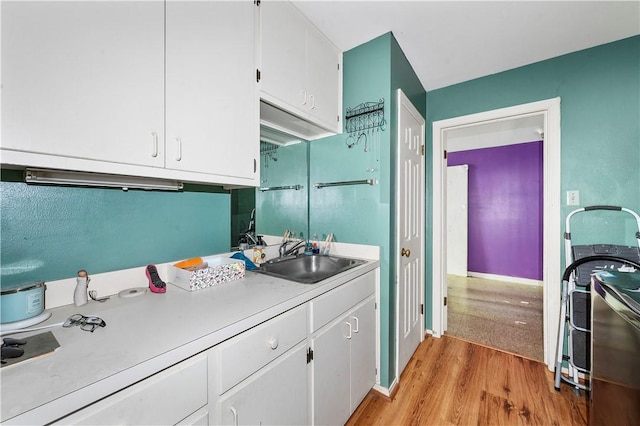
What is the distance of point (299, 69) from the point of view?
61.7 inches

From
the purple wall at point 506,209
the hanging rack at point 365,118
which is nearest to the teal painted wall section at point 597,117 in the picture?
the hanging rack at point 365,118

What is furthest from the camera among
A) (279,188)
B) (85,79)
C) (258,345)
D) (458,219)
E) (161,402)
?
(458,219)

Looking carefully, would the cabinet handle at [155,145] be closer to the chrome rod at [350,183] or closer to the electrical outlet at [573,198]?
the chrome rod at [350,183]

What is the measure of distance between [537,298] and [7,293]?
4969mm

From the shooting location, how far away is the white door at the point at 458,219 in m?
4.73

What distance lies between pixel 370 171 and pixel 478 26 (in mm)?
1210

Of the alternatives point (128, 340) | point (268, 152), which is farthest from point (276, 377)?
point (268, 152)

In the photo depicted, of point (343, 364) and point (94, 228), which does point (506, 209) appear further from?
point (94, 228)

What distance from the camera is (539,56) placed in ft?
6.64

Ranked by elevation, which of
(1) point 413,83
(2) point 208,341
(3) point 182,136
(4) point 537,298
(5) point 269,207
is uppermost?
(1) point 413,83

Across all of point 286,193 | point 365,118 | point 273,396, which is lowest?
point 273,396

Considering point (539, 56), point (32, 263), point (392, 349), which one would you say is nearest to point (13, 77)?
point (32, 263)

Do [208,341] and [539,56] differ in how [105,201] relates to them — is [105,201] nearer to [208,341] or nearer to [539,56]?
[208,341]

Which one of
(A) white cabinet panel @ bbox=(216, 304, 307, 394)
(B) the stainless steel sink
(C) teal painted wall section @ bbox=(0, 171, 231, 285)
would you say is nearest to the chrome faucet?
(B) the stainless steel sink
